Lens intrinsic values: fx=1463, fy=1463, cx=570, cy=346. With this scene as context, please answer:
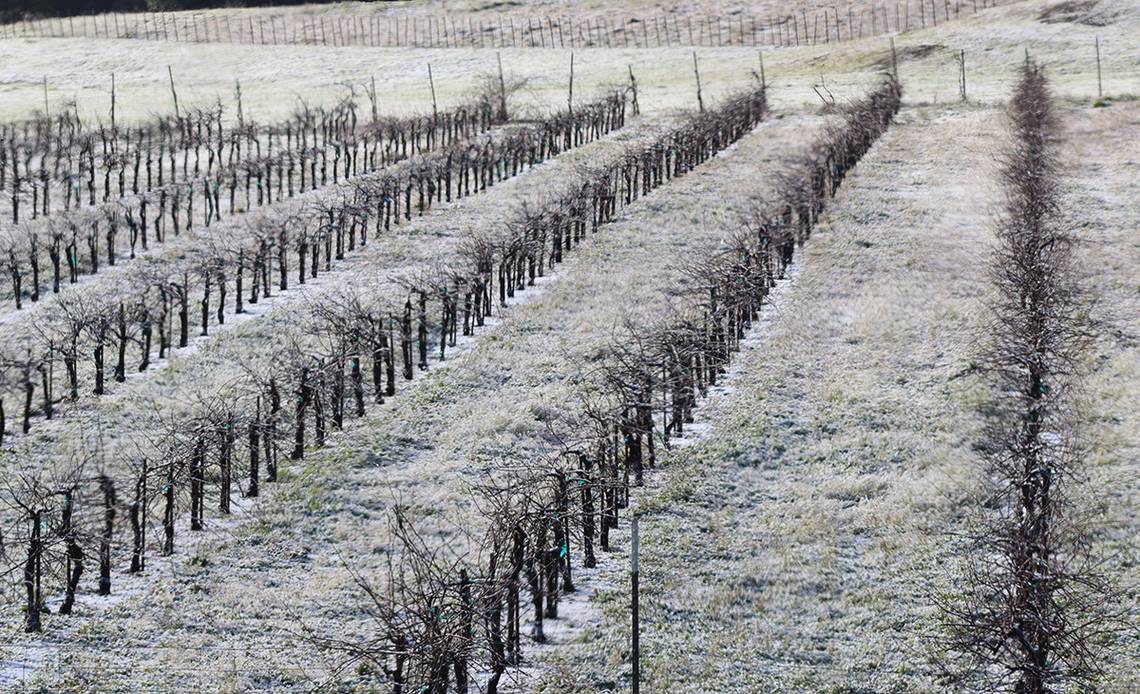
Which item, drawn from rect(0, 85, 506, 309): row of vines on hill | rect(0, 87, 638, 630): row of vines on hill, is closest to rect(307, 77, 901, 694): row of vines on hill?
rect(0, 87, 638, 630): row of vines on hill

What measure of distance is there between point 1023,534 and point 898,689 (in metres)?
2.46

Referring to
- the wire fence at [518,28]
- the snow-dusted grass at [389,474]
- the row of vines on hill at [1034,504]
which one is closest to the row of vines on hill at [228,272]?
the snow-dusted grass at [389,474]

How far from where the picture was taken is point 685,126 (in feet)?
177

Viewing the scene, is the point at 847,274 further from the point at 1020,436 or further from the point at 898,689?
the point at 898,689

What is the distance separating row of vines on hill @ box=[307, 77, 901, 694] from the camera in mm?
15766

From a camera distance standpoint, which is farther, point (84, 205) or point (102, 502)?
point (84, 205)

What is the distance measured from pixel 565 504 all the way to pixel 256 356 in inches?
530

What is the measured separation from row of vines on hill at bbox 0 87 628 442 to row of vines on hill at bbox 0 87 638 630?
9 cm

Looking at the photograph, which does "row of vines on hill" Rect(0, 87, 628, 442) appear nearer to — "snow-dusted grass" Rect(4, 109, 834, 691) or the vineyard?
the vineyard

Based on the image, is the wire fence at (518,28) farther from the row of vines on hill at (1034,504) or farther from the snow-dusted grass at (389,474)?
the snow-dusted grass at (389,474)

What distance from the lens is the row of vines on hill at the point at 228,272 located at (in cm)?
2958

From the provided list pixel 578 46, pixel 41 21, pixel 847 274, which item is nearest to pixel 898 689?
pixel 847 274

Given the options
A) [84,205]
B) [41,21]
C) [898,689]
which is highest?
[41,21]

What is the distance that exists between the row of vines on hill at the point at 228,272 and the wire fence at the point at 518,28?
113ft
